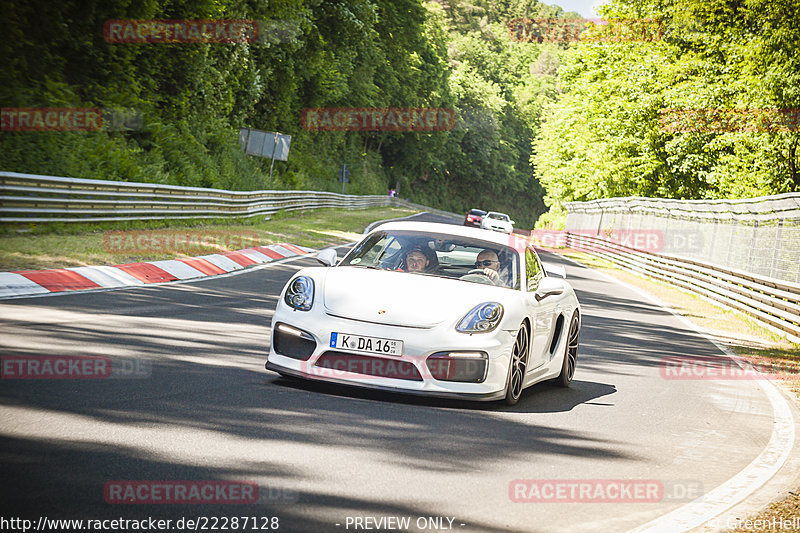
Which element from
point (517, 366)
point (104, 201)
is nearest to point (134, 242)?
point (104, 201)

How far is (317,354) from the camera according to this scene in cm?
686

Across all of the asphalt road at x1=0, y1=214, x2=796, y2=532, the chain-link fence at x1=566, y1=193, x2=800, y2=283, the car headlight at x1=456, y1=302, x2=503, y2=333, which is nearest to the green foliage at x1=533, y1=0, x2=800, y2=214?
the chain-link fence at x1=566, y1=193, x2=800, y2=283

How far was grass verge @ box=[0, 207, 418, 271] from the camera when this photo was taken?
1360 cm

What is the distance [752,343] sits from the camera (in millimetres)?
15430

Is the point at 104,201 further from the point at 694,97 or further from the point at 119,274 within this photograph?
the point at 694,97

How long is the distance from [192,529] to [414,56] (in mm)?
83896

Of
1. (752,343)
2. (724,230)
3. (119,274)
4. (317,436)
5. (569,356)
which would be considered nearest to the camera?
(317,436)

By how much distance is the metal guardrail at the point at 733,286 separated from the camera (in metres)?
16.6

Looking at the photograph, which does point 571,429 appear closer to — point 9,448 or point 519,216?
point 9,448

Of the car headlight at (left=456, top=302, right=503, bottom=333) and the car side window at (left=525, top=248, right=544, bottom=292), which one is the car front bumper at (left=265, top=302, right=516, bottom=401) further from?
the car side window at (left=525, top=248, right=544, bottom=292)

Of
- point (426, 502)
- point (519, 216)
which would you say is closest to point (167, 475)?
point (426, 502)

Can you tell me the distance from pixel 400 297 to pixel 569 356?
259 cm

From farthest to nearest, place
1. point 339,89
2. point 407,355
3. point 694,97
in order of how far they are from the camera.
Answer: point 339,89
point 694,97
point 407,355

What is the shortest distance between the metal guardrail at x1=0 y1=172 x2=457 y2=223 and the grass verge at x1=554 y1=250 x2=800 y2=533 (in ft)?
37.4
